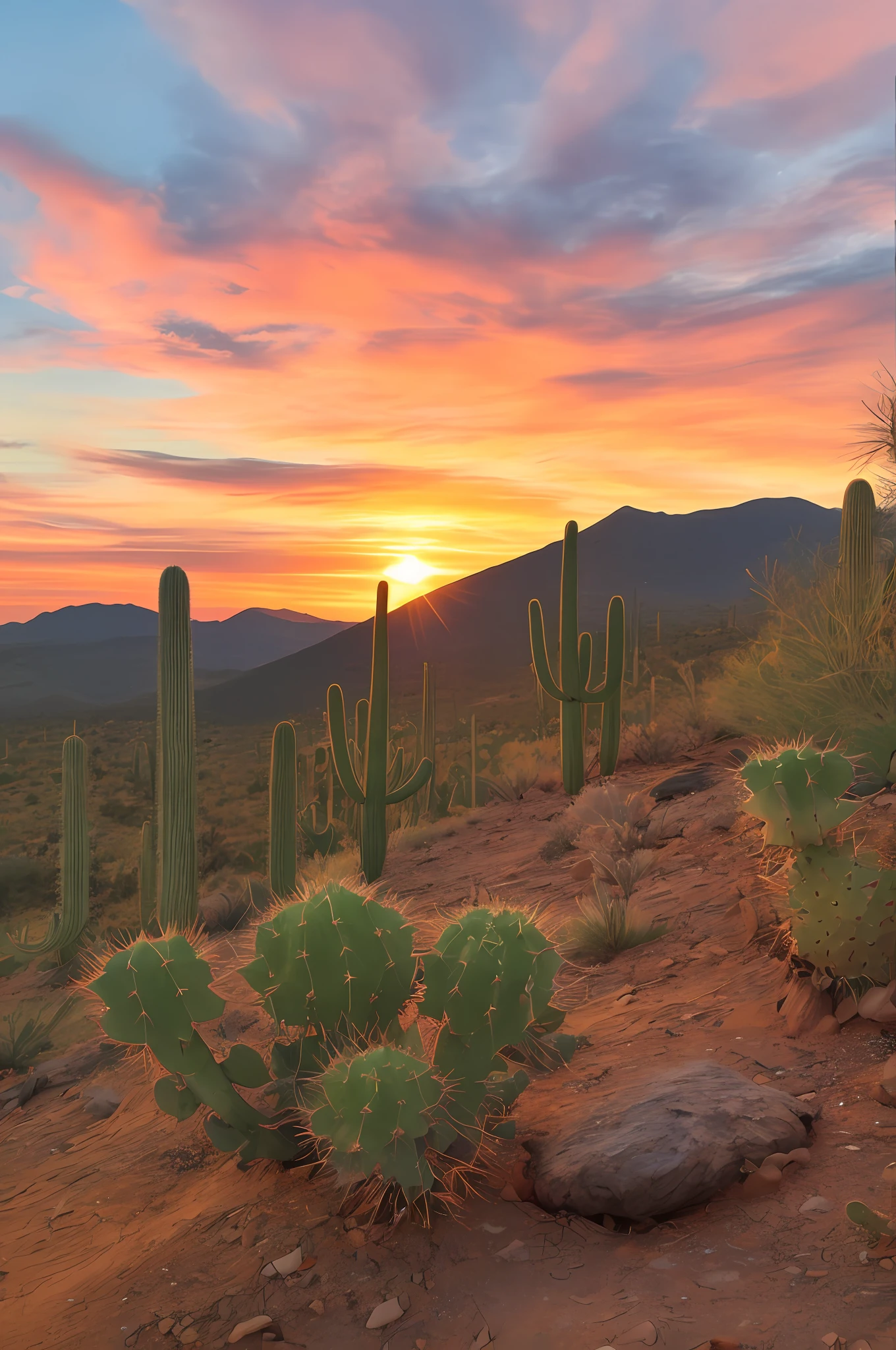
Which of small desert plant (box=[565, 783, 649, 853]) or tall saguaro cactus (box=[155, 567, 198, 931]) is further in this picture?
small desert plant (box=[565, 783, 649, 853])

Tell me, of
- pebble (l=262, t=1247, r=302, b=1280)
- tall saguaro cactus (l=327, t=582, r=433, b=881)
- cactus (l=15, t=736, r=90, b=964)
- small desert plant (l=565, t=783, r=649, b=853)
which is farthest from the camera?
tall saguaro cactus (l=327, t=582, r=433, b=881)

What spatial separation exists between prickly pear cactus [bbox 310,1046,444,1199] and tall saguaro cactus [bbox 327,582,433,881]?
373 inches

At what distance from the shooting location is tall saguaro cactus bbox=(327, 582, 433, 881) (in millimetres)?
13719

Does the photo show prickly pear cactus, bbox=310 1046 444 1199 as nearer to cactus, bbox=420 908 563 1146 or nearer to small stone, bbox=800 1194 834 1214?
cactus, bbox=420 908 563 1146

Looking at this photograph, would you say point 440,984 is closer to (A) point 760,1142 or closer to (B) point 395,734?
(A) point 760,1142

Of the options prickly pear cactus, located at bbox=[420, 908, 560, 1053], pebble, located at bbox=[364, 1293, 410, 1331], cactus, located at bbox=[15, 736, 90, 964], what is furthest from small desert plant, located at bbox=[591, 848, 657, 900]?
cactus, located at bbox=[15, 736, 90, 964]

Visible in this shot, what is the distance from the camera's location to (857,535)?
1248 cm

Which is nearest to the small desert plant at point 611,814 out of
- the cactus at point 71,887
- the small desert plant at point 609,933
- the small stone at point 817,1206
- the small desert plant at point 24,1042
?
the small desert plant at point 609,933

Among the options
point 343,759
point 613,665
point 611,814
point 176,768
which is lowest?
point 611,814

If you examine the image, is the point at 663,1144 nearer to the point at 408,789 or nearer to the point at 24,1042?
the point at 24,1042

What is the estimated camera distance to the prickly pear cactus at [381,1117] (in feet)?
13.1

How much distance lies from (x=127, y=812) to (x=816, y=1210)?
96.1 ft

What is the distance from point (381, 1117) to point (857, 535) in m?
10.8

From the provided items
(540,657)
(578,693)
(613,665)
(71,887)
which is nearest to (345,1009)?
(71,887)
